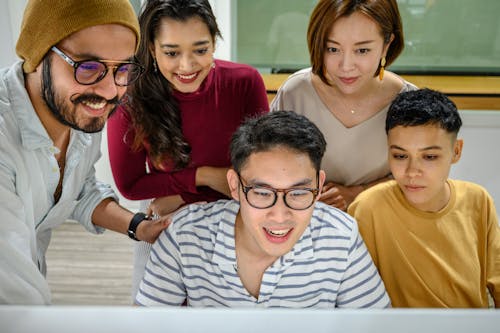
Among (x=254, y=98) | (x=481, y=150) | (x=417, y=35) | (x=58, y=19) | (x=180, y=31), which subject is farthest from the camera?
(x=417, y=35)

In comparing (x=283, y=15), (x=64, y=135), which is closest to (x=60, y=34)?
(x=64, y=135)

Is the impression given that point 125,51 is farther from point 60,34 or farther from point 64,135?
point 64,135

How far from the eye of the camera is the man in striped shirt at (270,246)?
1.18 metres

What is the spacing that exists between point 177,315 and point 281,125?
34.2 inches

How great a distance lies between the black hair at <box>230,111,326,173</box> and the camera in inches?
48.1

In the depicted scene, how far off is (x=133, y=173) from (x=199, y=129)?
24cm

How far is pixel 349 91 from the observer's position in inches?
61.7

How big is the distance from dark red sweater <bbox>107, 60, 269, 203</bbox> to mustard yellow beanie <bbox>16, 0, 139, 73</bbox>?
0.50 metres

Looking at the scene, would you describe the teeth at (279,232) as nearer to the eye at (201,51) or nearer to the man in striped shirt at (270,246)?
the man in striped shirt at (270,246)

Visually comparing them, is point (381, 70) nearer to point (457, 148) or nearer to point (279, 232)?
point (457, 148)

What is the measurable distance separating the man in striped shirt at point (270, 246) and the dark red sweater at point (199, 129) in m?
0.29

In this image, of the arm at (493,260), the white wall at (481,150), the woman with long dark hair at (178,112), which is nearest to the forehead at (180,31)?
the woman with long dark hair at (178,112)

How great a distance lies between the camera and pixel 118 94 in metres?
1.08

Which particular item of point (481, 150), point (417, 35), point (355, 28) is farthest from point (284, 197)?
point (417, 35)
